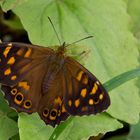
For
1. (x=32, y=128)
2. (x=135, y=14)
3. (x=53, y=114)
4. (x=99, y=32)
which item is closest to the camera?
Answer: (x=53, y=114)

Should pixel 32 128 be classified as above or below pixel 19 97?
below

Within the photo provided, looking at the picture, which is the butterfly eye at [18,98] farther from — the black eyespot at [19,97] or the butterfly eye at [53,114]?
the butterfly eye at [53,114]

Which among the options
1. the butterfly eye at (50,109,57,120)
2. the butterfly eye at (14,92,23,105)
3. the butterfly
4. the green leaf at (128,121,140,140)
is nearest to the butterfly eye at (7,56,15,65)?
the butterfly

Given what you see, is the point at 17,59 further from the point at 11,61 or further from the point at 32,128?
the point at 32,128

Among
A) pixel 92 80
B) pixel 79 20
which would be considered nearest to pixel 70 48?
pixel 79 20

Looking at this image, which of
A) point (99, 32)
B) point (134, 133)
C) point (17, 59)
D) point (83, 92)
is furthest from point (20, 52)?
point (134, 133)

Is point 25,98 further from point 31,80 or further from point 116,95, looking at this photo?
point 116,95

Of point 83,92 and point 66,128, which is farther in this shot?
point 66,128

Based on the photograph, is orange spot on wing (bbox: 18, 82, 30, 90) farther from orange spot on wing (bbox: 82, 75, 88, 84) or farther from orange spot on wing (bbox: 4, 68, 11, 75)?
orange spot on wing (bbox: 82, 75, 88, 84)

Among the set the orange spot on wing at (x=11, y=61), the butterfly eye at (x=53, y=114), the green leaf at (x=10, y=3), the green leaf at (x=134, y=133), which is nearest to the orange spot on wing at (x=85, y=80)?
the butterfly eye at (x=53, y=114)
